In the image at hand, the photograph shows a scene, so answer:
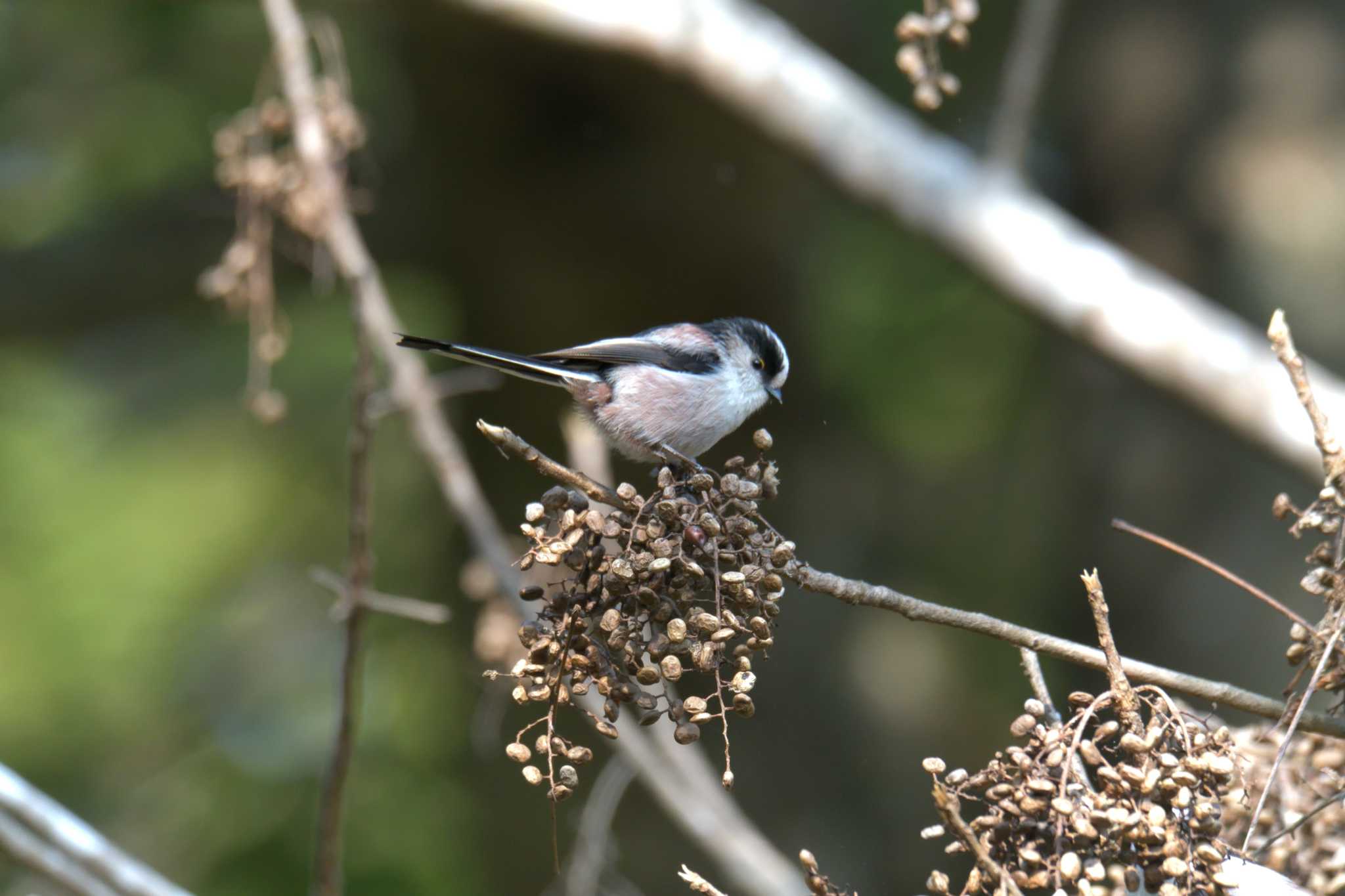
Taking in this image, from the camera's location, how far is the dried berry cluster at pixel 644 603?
58.6 inches

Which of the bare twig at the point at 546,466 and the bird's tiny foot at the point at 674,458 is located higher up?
the bare twig at the point at 546,466

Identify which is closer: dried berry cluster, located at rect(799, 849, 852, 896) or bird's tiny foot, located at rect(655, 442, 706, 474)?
dried berry cluster, located at rect(799, 849, 852, 896)

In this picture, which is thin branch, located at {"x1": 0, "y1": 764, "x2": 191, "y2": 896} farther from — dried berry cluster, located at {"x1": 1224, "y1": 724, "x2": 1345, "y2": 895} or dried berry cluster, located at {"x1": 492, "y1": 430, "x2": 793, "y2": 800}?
dried berry cluster, located at {"x1": 1224, "y1": 724, "x2": 1345, "y2": 895}

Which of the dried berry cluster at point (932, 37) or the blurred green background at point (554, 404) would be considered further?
the blurred green background at point (554, 404)

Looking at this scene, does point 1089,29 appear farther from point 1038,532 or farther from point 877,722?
point 877,722

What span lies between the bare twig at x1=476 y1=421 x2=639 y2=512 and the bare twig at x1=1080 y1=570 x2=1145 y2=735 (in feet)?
1.98

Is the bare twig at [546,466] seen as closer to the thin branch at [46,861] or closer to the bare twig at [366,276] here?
the bare twig at [366,276]

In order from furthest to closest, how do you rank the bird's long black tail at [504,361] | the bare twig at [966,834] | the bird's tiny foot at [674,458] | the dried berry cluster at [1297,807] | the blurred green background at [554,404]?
the blurred green background at [554,404] → the bird's tiny foot at [674,458] → the bird's long black tail at [504,361] → the dried berry cluster at [1297,807] → the bare twig at [966,834]

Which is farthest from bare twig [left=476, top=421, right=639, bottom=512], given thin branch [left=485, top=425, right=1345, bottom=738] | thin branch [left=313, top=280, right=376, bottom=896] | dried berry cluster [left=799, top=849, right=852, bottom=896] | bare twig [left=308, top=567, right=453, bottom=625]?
thin branch [left=313, top=280, right=376, bottom=896]

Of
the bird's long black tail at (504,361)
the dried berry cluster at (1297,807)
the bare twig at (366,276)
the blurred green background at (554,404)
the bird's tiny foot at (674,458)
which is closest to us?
the dried berry cluster at (1297,807)

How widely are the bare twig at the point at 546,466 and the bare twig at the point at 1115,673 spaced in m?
0.60

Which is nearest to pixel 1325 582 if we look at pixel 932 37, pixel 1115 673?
pixel 1115 673

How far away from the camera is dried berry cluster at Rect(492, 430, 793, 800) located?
58.6 inches

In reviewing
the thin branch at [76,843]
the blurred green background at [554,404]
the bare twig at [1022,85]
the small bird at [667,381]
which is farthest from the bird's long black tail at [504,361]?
the bare twig at [1022,85]
